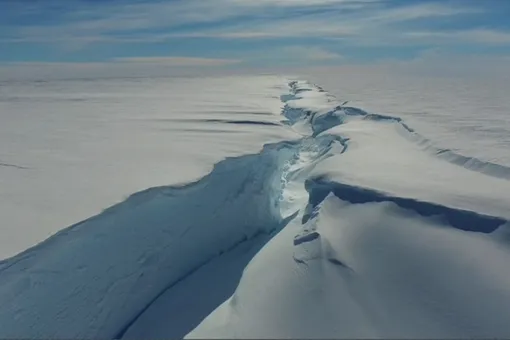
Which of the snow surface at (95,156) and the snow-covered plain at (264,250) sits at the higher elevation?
the snow surface at (95,156)

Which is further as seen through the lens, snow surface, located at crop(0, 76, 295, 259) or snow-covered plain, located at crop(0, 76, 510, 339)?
snow surface, located at crop(0, 76, 295, 259)

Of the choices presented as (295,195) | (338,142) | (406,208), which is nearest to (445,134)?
(338,142)

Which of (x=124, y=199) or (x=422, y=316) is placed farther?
(x=124, y=199)

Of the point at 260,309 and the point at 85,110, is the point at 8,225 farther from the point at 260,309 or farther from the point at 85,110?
the point at 85,110

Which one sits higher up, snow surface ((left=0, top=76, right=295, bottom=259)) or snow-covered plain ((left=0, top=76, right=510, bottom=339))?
snow surface ((left=0, top=76, right=295, bottom=259))

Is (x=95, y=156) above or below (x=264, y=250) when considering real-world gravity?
above

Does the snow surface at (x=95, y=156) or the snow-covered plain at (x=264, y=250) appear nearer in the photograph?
the snow-covered plain at (x=264, y=250)

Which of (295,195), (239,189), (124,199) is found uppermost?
(124,199)

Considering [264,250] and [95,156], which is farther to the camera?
[95,156]
